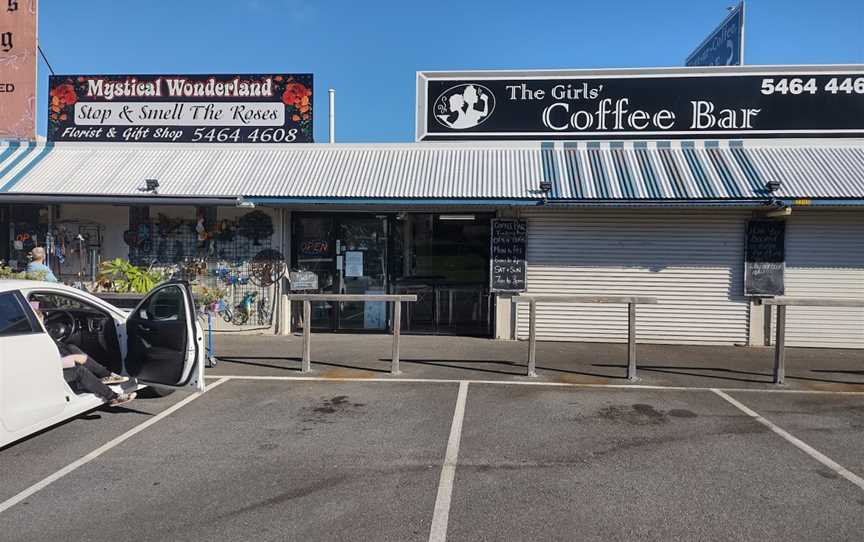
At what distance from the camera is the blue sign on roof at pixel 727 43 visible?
13.7m

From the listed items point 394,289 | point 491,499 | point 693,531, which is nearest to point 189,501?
point 491,499

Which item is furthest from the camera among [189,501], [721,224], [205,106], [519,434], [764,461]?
[205,106]

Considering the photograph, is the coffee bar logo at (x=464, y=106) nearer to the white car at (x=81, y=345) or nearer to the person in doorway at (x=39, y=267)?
the white car at (x=81, y=345)

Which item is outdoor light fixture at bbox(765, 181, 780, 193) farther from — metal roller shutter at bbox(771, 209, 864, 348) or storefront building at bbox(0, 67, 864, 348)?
metal roller shutter at bbox(771, 209, 864, 348)

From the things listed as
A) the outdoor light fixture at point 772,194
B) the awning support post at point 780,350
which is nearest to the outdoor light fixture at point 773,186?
the outdoor light fixture at point 772,194

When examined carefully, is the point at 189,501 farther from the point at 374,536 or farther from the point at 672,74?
the point at 672,74

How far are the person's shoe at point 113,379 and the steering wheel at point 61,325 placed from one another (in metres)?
0.60

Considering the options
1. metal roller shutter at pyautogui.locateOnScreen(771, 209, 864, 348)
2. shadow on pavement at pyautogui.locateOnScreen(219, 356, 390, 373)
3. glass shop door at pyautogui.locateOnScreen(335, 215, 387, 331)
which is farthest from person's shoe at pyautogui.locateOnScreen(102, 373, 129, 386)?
metal roller shutter at pyautogui.locateOnScreen(771, 209, 864, 348)

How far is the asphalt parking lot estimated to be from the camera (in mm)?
4160

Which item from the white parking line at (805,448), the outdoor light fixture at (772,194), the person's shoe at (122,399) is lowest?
the white parking line at (805,448)

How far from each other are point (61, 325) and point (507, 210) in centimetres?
726

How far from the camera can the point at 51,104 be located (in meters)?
13.0

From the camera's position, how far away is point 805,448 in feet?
18.9

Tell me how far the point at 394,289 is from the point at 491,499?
782 centimetres
